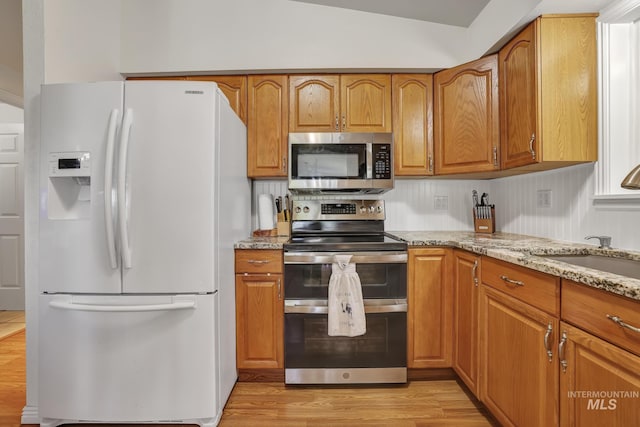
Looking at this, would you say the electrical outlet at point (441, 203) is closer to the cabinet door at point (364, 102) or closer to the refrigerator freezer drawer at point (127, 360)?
the cabinet door at point (364, 102)

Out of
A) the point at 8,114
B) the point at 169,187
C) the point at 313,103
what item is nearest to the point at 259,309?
the point at 169,187

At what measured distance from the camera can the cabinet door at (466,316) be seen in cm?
173

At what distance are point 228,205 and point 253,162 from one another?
0.58 m

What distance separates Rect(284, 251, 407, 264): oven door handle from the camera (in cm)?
195

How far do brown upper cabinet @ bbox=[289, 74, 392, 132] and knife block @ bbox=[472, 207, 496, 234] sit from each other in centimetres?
102

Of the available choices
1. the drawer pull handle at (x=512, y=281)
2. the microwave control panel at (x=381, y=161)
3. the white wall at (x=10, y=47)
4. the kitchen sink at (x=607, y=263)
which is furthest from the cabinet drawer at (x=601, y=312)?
the white wall at (x=10, y=47)

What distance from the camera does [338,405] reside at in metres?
1.84

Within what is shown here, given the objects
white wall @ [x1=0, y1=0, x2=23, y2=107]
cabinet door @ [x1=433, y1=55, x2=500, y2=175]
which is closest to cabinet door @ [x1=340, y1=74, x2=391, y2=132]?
cabinet door @ [x1=433, y1=55, x2=500, y2=175]

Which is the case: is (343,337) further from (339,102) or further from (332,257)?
(339,102)

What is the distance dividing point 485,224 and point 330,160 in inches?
51.5

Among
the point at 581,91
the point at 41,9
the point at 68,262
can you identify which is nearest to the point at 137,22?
the point at 41,9

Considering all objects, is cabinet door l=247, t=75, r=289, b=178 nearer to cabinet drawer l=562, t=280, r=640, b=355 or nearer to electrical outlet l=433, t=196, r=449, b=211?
electrical outlet l=433, t=196, r=449, b=211

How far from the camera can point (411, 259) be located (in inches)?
79.4

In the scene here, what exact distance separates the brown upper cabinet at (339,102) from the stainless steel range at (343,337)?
909 millimetres
